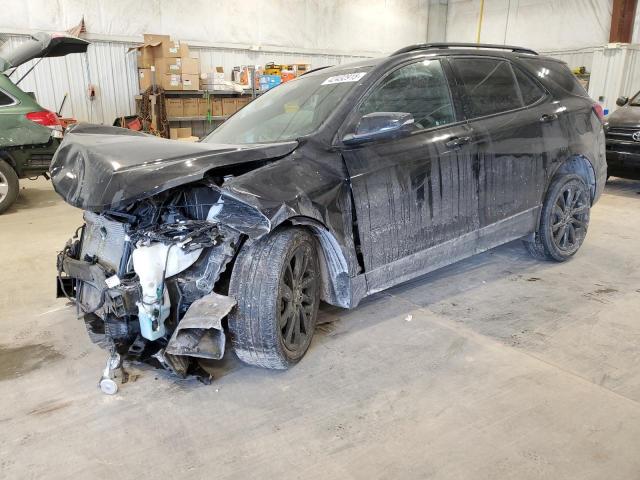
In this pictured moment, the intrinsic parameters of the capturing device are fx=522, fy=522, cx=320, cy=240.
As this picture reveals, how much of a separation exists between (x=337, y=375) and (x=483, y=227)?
1.52 metres

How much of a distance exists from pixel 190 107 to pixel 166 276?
8399 millimetres

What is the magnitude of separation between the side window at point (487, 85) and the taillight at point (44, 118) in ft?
16.9

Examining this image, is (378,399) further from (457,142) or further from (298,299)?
(457,142)

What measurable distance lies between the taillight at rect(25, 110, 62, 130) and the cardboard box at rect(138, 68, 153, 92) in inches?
146

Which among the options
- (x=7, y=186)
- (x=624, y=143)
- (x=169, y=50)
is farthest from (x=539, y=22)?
(x=7, y=186)

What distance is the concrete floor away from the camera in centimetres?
195

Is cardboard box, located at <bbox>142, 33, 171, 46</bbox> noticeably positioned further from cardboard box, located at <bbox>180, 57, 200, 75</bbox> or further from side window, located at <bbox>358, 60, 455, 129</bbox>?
side window, located at <bbox>358, 60, 455, 129</bbox>

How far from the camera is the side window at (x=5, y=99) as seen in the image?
241 inches

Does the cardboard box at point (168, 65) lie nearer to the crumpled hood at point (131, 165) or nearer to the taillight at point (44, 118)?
the taillight at point (44, 118)

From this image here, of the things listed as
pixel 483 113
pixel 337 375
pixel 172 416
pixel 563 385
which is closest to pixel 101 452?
pixel 172 416

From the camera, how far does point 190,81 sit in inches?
391

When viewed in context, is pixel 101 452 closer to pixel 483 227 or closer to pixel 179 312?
pixel 179 312

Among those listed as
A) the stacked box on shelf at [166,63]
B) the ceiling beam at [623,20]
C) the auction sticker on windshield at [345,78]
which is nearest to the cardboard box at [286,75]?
the stacked box on shelf at [166,63]

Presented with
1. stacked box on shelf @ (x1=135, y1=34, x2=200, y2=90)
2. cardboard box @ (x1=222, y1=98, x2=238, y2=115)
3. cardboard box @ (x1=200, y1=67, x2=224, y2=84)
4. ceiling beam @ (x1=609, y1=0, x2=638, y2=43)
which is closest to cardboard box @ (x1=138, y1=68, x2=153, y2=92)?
stacked box on shelf @ (x1=135, y1=34, x2=200, y2=90)
